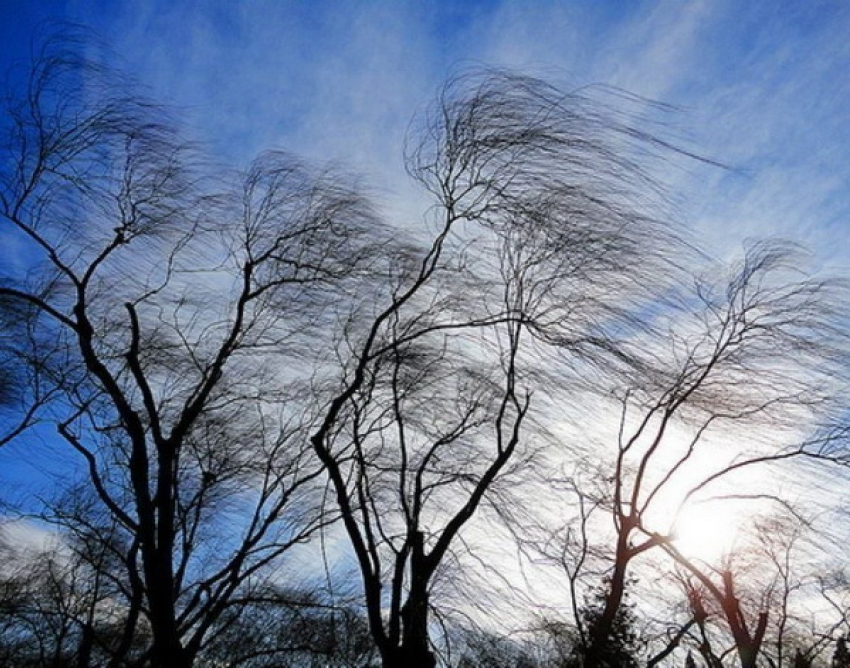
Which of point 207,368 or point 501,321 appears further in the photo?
point 207,368

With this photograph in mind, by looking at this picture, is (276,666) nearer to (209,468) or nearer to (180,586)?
(180,586)

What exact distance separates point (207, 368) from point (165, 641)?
325cm

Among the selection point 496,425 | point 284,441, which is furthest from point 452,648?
point 284,441

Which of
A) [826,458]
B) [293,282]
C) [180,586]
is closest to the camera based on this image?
[293,282]

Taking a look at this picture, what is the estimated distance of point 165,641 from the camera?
603 centimetres

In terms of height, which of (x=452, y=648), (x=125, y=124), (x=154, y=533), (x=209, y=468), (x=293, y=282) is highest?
(x=125, y=124)

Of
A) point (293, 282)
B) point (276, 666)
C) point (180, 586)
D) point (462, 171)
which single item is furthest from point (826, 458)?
point (180, 586)

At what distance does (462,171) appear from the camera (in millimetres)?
6324

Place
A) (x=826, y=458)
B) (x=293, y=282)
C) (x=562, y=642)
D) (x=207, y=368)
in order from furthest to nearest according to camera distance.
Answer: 1. (x=562, y=642)
2. (x=826, y=458)
3. (x=207, y=368)
4. (x=293, y=282)

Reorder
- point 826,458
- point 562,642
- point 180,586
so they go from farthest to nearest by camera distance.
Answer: point 562,642 → point 180,586 → point 826,458

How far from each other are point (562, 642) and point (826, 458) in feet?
16.8

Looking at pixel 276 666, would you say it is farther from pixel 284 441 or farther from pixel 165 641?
pixel 165 641

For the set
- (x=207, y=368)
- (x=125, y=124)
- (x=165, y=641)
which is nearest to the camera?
(x=165, y=641)

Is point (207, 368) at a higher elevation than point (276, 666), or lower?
higher
